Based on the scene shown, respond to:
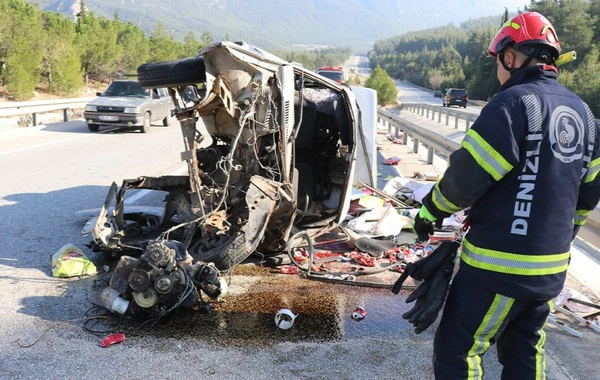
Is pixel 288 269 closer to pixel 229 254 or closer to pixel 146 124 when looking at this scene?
pixel 229 254

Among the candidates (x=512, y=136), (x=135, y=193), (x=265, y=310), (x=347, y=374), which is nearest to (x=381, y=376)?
(x=347, y=374)

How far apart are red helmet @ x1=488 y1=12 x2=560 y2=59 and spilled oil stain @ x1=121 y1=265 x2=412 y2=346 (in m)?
2.29

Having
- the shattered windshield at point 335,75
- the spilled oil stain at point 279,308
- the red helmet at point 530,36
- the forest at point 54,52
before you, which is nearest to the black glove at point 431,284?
the red helmet at point 530,36

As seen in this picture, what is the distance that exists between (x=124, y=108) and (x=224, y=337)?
1350 centimetres

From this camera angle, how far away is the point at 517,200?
2547 millimetres

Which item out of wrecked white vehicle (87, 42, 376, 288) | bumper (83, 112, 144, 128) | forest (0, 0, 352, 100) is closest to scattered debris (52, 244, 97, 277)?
wrecked white vehicle (87, 42, 376, 288)

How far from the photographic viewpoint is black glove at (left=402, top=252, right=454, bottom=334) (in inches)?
110

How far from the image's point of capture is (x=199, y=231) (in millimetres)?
5586

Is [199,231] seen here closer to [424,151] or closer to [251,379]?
[251,379]

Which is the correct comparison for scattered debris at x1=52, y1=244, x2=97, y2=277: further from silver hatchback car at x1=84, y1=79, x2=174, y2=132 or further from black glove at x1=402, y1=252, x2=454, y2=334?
silver hatchback car at x1=84, y1=79, x2=174, y2=132

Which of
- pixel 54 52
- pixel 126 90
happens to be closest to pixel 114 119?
pixel 126 90

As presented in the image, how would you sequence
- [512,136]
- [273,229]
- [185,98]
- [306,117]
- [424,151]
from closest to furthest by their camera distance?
[512,136]
[185,98]
[273,229]
[306,117]
[424,151]

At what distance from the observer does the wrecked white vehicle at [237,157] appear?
16.1 ft

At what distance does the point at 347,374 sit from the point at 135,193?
18.6ft
